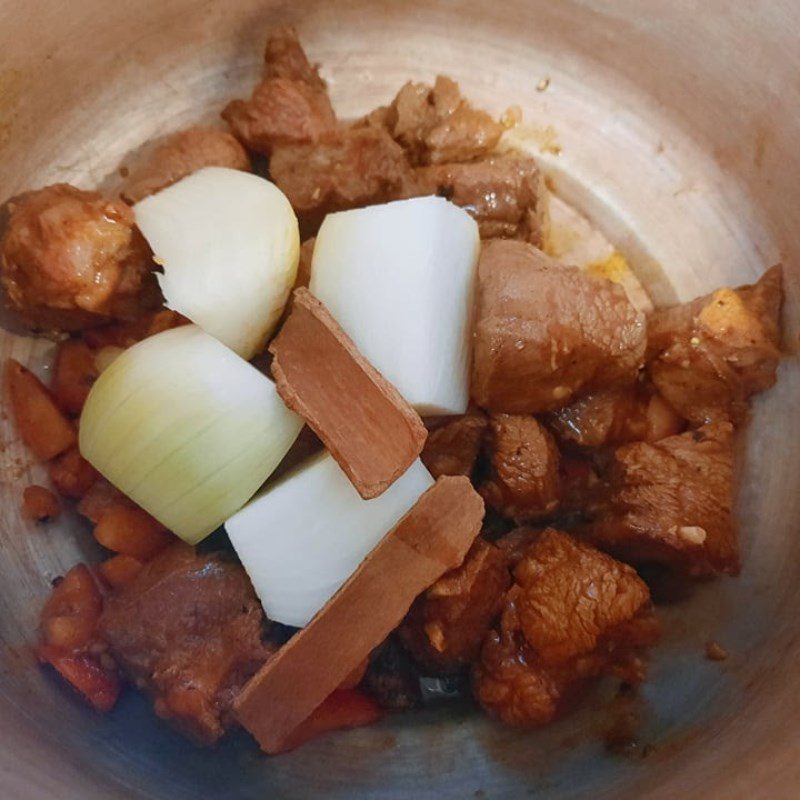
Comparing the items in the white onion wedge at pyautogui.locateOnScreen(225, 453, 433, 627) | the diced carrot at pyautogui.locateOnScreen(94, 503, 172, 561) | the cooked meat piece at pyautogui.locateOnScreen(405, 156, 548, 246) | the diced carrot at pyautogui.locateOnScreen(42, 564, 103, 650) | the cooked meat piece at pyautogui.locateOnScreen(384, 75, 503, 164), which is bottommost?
the diced carrot at pyautogui.locateOnScreen(42, 564, 103, 650)

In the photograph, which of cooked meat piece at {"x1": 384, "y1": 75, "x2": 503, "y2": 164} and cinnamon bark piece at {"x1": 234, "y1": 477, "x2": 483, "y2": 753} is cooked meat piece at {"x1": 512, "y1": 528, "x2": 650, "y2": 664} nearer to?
cinnamon bark piece at {"x1": 234, "y1": 477, "x2": 483, "y2": 753}

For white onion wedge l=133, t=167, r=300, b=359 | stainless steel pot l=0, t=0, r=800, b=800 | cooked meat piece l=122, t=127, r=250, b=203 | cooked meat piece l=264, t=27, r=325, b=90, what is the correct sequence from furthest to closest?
cooked meat piece l=264, t=27, r=325, b=90
cooked meat piece l=122, t=127, r=250, b=203
white onion wedge l=133, t=167, r=300, b=359
stainless steel pot l=0, t=0, r=800, b=800

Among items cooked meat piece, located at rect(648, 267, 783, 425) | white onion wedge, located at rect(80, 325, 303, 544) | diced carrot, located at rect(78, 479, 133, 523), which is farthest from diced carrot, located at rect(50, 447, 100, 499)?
cooked meat piece, located at rect(648, 267, 783, 425)

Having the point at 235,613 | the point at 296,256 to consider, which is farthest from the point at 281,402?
the point at 235,613

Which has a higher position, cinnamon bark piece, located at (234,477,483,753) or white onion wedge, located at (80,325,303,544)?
white onion wedge, located at (80,325,303,544)

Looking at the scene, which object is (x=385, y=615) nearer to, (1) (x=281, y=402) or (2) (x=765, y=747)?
(1) (x=281, y=402)

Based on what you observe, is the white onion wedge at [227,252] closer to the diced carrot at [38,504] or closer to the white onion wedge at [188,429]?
the white onion wedge at [188,429]

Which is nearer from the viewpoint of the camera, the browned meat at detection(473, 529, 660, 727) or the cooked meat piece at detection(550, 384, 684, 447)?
the browned meat at detection(473, 529, 660, 727)
